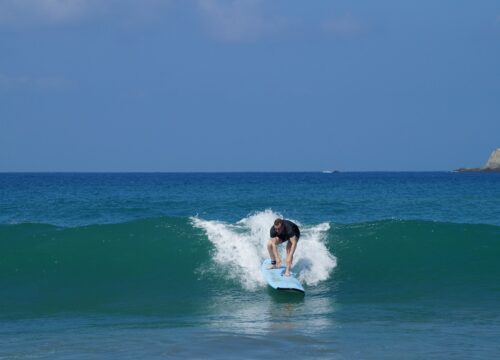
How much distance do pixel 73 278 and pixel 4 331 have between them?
5.05m

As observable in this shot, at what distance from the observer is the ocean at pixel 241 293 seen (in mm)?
9484

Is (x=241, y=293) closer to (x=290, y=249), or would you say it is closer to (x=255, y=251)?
(x=290, y=249)


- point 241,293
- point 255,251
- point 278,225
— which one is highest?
point 278,225

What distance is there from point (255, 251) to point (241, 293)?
3.12m

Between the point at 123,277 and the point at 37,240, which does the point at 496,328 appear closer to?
the point at 123,277

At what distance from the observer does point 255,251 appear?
17562mm

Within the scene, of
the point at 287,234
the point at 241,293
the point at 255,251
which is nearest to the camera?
the point at 241,293

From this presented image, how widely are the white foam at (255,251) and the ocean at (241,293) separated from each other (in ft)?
0.13

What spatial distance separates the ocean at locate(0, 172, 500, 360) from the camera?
9.48 m

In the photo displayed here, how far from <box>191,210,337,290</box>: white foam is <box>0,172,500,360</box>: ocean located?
0.13 ft

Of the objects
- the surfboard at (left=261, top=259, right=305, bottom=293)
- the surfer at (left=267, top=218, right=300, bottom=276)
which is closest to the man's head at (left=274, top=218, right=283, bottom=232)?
the surfer at (left=267, top=218, right=300, bottom=276)

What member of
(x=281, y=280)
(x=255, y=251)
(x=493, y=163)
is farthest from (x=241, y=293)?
(x=493, y=163)

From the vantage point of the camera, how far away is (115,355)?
8.95 meters

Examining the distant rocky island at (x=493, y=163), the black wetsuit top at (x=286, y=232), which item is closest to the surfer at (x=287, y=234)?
the black wetsuit top at (x=286, y=232)
